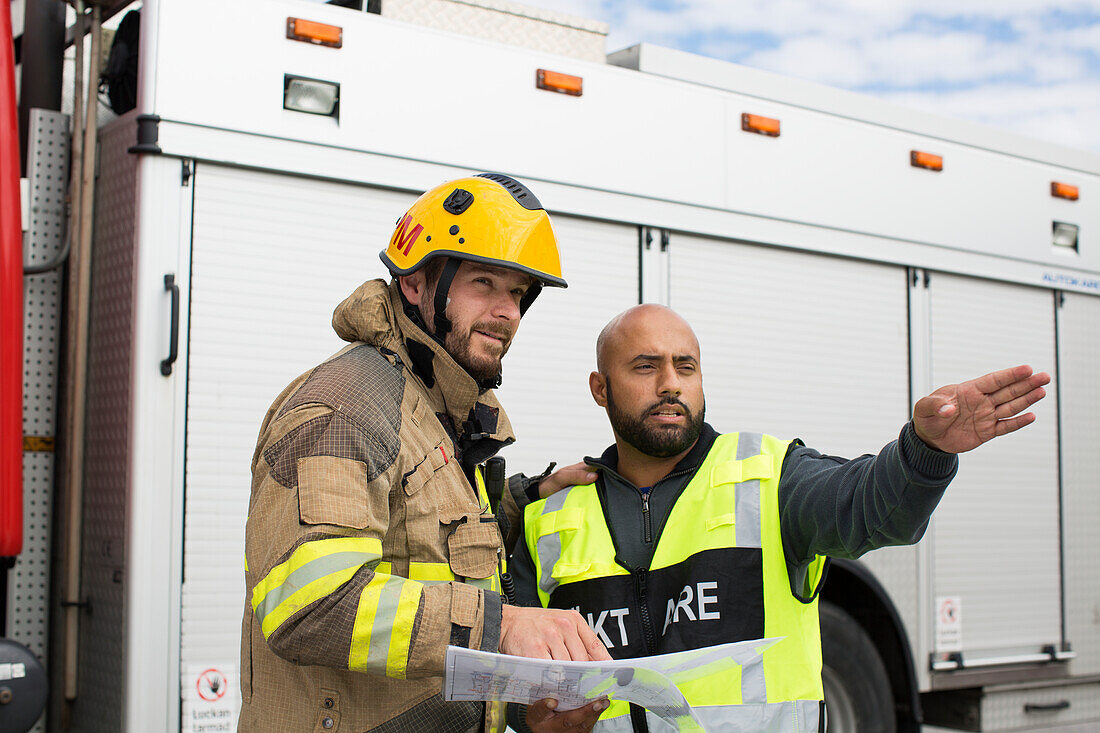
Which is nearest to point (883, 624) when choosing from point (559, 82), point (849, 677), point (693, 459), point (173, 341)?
point (849, 677)

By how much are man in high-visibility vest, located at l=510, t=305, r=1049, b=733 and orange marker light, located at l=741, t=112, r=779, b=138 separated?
1.94 m

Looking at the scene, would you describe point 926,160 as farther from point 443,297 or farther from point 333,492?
point 333,492

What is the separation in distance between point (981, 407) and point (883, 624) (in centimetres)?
300

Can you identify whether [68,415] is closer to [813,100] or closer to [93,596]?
[93,596]

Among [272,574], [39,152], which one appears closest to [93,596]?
[39,152]

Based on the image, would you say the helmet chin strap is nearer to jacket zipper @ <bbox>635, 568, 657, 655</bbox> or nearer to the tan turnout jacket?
the tan turnout jacket

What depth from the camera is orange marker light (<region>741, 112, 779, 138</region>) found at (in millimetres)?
4555

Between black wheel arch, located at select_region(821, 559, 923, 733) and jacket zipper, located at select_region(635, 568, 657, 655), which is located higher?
jacket zipper, located at select_region(635, 568, 657, 655)

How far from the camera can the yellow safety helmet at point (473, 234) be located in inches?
88.6

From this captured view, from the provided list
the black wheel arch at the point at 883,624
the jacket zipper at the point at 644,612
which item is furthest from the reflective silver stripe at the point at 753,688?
the black wheel arch at the point at 883,624

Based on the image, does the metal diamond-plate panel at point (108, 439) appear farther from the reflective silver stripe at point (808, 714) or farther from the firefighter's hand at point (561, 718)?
the reflective silver stripe at point (808, 714)

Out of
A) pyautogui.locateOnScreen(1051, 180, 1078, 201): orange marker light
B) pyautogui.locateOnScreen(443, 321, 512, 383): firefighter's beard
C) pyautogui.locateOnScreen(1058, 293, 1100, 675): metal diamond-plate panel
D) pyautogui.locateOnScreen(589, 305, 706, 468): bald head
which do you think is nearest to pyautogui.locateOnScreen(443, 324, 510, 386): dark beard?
pyautogui.locateOnScreen(443, 321, 512, 383): firefighter's beard

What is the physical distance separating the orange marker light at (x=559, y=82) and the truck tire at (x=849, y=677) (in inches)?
89.2

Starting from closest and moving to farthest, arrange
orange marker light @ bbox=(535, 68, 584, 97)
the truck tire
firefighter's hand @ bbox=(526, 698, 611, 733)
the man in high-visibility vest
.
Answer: firefighter's hand @ bbox=(526, 698, 611, 733)
the man in high-visibility vest
orange marker light @ bbox=(535, 68, 584, 97)
the truck tire
